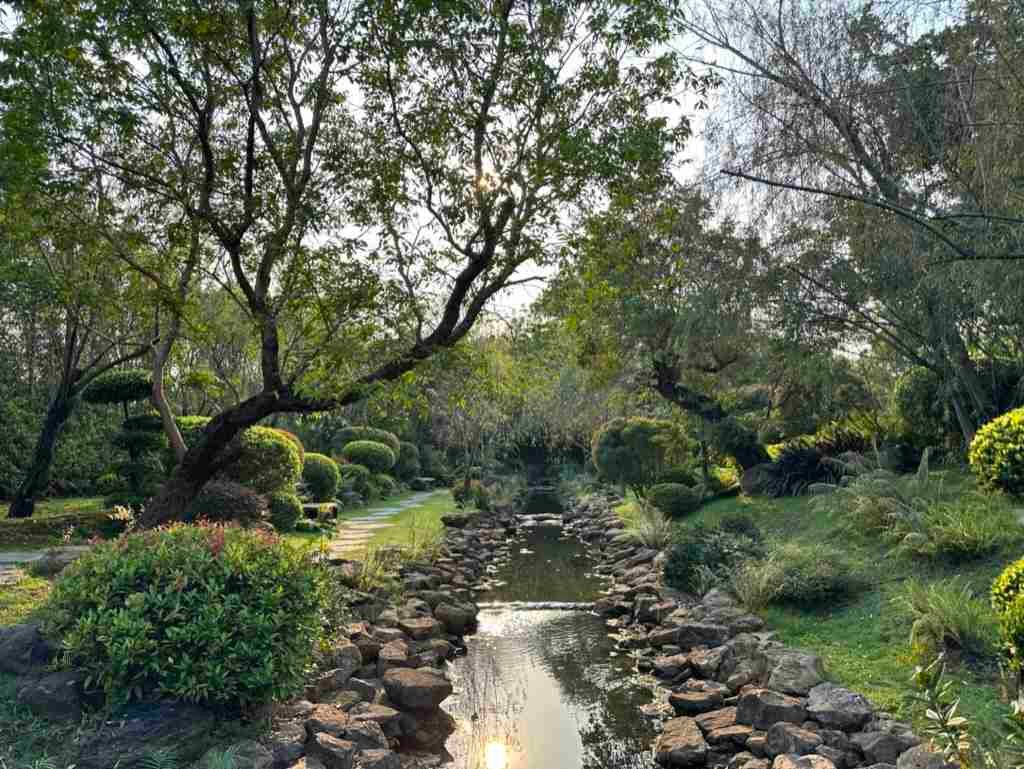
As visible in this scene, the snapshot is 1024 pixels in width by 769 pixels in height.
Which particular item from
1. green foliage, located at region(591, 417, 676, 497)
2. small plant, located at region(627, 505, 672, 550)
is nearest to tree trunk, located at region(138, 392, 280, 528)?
small plant, located at region(627, 505, 672, 550)

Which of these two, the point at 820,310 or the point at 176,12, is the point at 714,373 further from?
the point at 176,12

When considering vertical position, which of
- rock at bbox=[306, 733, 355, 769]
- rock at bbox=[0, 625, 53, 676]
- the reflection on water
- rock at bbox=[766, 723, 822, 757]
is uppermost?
rock at bbox=[0, 625, 53, 676]

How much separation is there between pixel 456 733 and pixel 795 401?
39.8ft

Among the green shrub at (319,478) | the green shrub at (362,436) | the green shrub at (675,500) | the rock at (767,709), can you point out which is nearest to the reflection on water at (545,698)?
the rock at (767,709)

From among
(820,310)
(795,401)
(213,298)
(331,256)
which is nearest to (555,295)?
(331,256)

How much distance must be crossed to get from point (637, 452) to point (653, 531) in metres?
4.56

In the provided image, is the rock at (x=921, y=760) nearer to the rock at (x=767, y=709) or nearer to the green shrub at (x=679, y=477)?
the rock at (x=767, y=709)

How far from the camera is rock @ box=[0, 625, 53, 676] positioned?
177 inches

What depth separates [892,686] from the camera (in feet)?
17.8

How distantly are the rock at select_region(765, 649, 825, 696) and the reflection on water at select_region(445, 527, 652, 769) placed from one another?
113cm

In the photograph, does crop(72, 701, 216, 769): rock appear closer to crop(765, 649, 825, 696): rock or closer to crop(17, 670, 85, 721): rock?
crop(17, 670, 85, 721): rock

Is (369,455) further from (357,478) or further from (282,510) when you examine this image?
(282,510)

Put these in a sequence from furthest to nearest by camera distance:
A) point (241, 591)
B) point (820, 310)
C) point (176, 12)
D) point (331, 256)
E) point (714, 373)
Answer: point (714, 373) → point (820, 310) → point (331, 256) → point (176, 12) → point (241, 591)

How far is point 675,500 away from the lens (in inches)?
581
